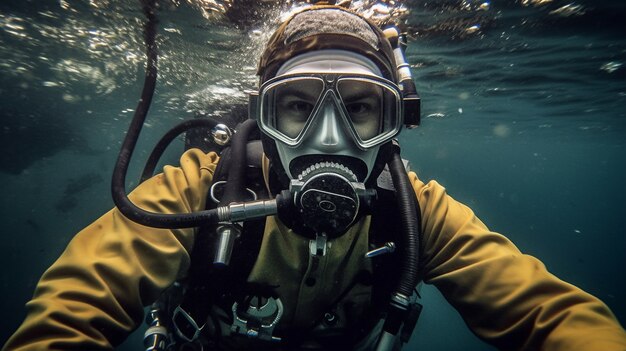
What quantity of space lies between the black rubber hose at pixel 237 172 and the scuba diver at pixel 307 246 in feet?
0.05

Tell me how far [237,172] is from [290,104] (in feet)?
2.81

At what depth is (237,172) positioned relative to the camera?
8.46 feet

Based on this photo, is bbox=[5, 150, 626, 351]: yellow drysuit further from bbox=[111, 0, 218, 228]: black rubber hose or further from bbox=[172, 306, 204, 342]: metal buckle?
bbox=[172, 306, 204, 342]: metal buckle

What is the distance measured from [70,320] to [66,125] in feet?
114

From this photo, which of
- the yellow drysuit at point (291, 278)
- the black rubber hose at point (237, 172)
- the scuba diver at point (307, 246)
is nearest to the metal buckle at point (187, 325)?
the scuba diver at point (307, 246)

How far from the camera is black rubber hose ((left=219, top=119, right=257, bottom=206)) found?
2.45 m

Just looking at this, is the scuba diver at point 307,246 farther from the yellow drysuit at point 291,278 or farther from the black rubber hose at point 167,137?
the black rubber hose at point 167,137

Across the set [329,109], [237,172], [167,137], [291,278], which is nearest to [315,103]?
[329,109]

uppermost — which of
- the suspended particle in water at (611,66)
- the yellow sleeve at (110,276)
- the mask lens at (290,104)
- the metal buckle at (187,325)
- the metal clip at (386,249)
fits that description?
the suspended particle in water at (611,66)

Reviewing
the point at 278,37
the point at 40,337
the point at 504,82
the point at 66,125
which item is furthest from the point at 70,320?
the point at 66,125

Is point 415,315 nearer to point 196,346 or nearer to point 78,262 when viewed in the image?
point 196,346

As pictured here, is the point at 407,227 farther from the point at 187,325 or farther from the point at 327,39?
the point at 187,325

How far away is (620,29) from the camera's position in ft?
32.7

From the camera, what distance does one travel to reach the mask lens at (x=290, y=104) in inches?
114
